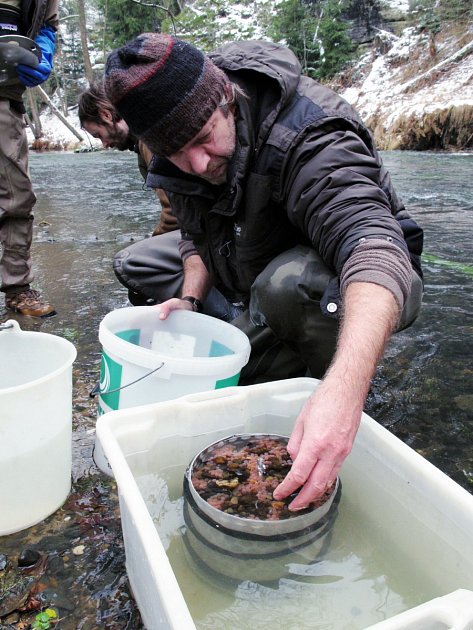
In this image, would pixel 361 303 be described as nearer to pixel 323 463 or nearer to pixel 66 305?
pixel 323 463

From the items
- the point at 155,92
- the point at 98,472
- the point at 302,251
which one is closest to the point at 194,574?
the point at 98,472

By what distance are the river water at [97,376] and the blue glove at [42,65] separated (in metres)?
1.21

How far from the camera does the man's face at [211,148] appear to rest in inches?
60.3

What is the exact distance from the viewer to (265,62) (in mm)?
1634

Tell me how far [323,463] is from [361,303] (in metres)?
0.38

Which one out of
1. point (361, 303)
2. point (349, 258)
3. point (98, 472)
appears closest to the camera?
point (361, 303)

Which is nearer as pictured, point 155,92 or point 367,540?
point 367,540

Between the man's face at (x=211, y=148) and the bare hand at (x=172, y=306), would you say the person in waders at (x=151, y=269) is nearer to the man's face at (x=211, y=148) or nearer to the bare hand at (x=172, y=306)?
the bare hand at (x=172, y=306)

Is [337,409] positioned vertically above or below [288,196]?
below

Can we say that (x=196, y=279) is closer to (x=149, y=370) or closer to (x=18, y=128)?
(x=149, y=370)

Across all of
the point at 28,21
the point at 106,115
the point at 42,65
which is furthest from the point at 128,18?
the point at 106,115

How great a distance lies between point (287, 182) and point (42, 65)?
202cm

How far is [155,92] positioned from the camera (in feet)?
4.76

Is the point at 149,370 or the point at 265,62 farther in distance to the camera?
the point at 265,62
